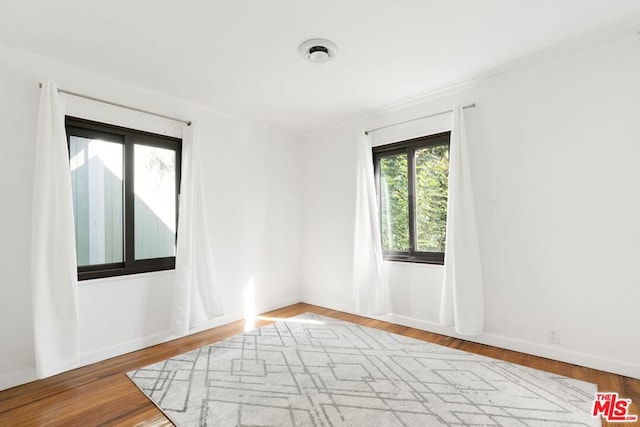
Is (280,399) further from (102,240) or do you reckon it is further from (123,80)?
(123,80)

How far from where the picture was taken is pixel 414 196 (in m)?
3.62

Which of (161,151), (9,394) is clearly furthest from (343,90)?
(9,394)

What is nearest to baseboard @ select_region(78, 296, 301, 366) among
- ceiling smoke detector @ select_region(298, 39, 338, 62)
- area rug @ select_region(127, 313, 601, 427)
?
area rug @ select_region(127, 313, 601, 427)

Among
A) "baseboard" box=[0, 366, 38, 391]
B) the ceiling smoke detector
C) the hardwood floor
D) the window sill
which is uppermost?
the ceiling smoke detector

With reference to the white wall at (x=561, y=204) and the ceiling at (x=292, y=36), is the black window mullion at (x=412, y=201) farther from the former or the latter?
the ceiling at (x=292, y=36)

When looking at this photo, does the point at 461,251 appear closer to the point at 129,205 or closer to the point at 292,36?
the point at 292,36

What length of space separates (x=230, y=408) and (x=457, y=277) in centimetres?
225

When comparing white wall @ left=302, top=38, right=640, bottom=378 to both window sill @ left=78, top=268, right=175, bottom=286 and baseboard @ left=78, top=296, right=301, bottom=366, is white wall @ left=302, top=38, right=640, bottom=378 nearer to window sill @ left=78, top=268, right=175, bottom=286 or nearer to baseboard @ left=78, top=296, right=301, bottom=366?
baseboard @ left=78, top=296, right=301, bottom=366

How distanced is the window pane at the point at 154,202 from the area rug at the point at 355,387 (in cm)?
116

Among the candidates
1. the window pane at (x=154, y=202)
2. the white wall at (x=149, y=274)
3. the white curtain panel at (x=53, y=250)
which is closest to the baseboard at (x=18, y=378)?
the white wall at (x=149, y=274)

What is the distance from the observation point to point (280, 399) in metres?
2.14

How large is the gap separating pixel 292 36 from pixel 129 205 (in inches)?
87.5

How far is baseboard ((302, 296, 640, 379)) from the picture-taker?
236 centimetres

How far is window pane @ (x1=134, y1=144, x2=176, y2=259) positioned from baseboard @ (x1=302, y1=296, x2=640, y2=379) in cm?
264
